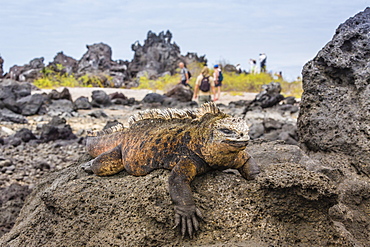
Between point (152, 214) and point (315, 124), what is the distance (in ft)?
8.27

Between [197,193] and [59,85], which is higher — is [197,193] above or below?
above

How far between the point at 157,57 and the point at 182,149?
150 ft

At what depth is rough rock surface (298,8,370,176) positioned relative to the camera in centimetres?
404

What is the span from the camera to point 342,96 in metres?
4.27

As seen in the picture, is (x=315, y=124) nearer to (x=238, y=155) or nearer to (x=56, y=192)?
(x=238, y=155)

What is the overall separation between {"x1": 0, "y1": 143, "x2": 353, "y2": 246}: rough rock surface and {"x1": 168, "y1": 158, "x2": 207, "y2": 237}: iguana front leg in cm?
9

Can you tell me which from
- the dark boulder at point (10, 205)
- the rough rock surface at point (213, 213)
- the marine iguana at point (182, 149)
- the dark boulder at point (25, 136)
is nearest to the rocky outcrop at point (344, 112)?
the rough rock surface at point (213, 213)

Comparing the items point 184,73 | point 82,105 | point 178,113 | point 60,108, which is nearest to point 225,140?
point 178,113

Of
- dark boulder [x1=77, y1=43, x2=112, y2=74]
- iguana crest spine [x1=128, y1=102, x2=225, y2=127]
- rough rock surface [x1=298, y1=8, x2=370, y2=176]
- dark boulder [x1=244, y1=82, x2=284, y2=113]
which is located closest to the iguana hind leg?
iguana crest spine [x1=128, y1=102, x2=225, y2=127]

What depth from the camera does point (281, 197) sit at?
9.53 feet

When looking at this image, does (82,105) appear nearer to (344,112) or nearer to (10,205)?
(10,205)

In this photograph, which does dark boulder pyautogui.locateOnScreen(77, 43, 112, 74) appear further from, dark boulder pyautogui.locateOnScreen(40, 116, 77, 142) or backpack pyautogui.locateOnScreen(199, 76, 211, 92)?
dark boulder pyautogui.locateOnScreen(40, 116, 77, 142)

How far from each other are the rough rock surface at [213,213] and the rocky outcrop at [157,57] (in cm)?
4076

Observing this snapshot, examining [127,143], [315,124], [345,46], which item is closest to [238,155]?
[127,143]
